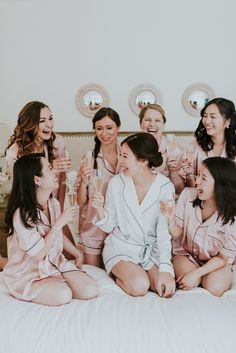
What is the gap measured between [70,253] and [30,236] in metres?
0.43

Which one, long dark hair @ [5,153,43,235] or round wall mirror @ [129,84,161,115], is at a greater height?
round wall mirror @ [129,84,161,115]

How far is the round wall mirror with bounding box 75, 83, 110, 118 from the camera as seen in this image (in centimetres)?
379

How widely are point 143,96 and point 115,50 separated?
49 centimetres

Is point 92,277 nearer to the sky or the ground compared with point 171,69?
nearer to the ground

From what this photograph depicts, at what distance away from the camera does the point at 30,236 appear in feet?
6.44

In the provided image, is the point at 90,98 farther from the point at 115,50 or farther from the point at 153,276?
the point at 153,276

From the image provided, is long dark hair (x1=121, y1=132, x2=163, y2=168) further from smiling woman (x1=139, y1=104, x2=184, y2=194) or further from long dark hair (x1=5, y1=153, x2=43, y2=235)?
long dark hair (x1=5, y1=153, x2=43, y2=235)

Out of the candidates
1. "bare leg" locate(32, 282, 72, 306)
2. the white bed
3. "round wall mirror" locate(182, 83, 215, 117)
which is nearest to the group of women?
"bare leg" locate(32, 282, 72, 306)

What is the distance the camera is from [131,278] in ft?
6.73

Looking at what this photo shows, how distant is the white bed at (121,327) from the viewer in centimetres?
161

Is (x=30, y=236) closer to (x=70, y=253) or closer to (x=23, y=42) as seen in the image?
(x=70, y=253)

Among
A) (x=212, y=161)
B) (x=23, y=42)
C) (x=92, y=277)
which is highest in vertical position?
(x=23, y=42)

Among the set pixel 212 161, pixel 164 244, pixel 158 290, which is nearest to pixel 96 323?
pixel 158 290

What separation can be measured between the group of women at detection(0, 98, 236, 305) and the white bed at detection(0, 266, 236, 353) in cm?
15
